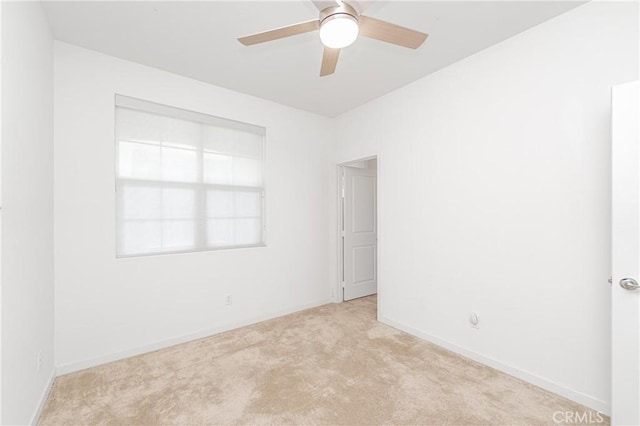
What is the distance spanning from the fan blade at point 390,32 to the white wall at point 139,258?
207 centimetres

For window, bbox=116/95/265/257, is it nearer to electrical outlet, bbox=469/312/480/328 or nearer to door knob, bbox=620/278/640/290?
electrical outlet, bbox=469/312/480/328

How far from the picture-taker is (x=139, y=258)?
271 cm

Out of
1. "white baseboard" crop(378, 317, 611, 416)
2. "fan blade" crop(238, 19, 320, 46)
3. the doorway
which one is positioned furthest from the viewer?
the doorway

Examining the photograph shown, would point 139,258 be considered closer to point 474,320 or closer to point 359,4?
point 359,4

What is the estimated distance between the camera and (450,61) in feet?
8.81

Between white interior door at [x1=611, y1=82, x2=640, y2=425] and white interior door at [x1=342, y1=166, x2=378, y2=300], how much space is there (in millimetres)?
2877

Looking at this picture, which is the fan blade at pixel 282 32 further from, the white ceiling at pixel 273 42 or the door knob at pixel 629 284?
Answer: the door knob at pixel 629 284

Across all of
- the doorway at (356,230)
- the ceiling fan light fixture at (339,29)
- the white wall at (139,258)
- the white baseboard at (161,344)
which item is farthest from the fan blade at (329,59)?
the white baseboard at (161,344)

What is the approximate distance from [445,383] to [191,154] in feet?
10.3

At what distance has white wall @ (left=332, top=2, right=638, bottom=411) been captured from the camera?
190cm

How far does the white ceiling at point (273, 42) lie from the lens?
2.00m

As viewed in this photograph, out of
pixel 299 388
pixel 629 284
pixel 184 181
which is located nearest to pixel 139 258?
pixel 184 181

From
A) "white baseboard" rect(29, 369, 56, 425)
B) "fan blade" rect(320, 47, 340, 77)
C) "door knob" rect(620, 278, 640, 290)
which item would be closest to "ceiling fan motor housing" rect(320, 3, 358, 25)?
"fan blade" rect(320, 47, 340, 77)

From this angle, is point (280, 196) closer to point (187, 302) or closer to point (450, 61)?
point (187, 302)
